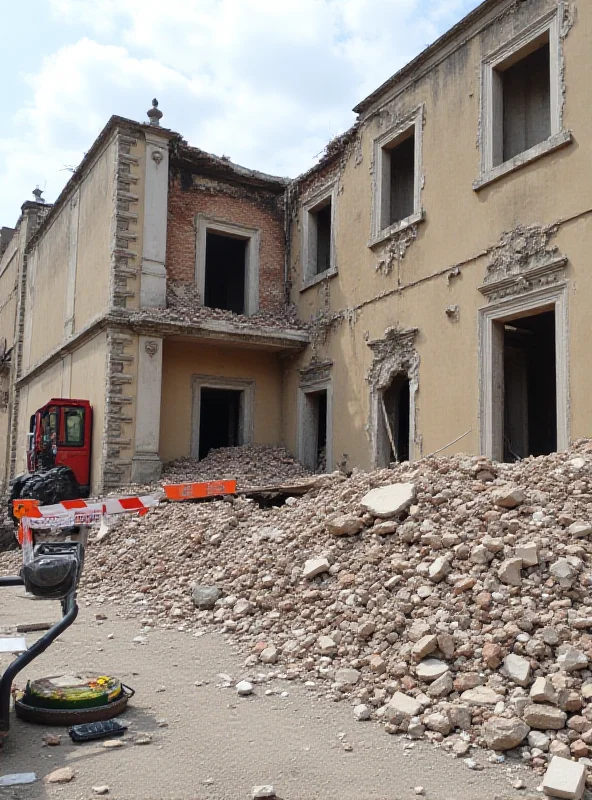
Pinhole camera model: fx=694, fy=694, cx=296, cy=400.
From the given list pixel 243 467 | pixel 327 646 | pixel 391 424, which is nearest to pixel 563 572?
pixel 327 646

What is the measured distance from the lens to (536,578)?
498cm

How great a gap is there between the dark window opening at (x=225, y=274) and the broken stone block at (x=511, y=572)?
14583 mm

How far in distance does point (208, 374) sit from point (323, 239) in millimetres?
4321

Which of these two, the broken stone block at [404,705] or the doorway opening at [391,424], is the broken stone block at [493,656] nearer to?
the broken stone block at [404,705]

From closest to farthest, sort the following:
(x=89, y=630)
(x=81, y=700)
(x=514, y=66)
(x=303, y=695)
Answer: (x=81, y=700) → (x=303, y=695) → (x=89, y=630) → (x=514, y=66)

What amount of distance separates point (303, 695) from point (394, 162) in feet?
36.8

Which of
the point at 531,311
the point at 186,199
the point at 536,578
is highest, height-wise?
the point at 186,199

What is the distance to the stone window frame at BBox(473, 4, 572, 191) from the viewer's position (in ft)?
30.3

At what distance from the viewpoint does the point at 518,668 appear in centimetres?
430

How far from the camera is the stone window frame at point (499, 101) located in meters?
9.25

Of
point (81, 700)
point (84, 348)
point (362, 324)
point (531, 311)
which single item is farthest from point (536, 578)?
point (84, 348)

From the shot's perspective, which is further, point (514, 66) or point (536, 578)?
point (514, 66)

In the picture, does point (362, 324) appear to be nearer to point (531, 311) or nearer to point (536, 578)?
point (531, 311)

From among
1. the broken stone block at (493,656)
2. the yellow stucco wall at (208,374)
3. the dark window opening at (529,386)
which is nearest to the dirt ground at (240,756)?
the broken stone block at (493,656)
